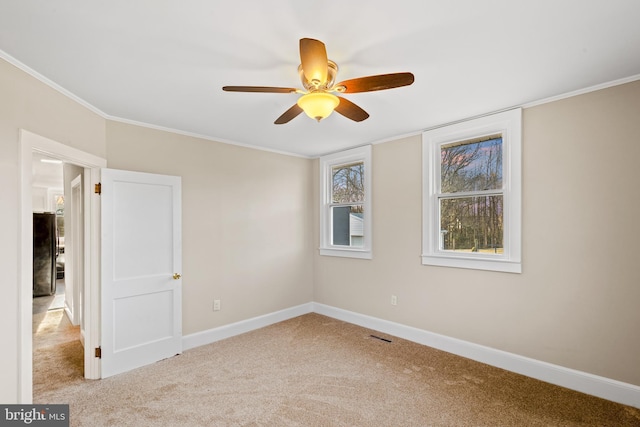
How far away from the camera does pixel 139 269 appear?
308cm

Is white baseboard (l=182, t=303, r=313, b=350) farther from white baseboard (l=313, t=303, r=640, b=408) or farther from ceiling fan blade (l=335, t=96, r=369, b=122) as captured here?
ceiling fan blade (l=335, t=96, r=369, b=122)

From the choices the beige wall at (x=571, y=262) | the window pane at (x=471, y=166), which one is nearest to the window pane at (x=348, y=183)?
the window pane at (x=471, y=166)

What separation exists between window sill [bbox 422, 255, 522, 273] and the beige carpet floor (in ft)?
3.12

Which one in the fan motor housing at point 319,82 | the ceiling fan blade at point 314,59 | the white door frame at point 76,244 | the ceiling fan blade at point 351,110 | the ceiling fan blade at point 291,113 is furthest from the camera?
the white door frame at point 76,244

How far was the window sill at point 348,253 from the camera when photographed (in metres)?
4.15

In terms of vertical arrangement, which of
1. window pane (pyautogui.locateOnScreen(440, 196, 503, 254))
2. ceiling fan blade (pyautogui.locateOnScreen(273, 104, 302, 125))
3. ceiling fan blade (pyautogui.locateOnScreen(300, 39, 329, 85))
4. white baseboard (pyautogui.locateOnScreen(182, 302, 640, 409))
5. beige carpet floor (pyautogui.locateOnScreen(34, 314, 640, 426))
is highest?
ceiling fan blade (pyautogui.locateOnScreen(300, 39, 329, 85))

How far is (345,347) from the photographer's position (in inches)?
137

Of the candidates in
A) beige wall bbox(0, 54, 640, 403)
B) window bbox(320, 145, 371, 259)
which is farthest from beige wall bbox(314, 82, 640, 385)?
window bbox(320, 145, 371, 259)

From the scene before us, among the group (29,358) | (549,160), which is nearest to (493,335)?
(549,160)

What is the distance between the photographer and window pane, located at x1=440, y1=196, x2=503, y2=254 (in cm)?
311

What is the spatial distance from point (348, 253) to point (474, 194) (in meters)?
1.84

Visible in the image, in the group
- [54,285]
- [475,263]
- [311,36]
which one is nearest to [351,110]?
[311,36]

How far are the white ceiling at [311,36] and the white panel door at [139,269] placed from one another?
2.58 feet

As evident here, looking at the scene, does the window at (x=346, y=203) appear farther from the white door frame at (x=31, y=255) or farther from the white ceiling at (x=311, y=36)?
the white door frame at (x=31, y=255)
